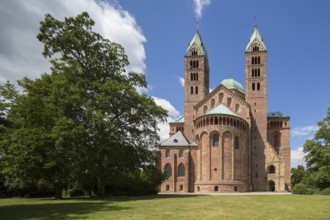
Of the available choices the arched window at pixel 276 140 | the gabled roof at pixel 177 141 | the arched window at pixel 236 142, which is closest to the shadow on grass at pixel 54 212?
the arched window at pixel 236 142

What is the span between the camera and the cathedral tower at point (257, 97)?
6357cm

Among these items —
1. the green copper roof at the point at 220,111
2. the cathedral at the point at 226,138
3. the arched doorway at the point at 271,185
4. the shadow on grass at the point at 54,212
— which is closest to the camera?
the shadow on grass at the point at 54,212

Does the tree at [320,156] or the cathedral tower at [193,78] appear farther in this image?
the cathedral tower at [193,78]

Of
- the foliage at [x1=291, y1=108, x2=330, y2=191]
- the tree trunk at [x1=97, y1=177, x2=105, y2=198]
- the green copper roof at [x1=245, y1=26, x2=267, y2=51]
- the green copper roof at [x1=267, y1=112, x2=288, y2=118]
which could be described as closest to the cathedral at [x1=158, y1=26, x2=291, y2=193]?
the green copper roof at [x1=245, y1=26, x2=267, y2=51]

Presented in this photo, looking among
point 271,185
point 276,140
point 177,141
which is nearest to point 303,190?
point 271,185

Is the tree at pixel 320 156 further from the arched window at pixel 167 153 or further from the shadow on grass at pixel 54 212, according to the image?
the shadow on grass at pixel 54 212

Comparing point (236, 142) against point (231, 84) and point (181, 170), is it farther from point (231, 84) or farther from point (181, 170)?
point (231, 84)

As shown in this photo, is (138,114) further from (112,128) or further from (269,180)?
(269,180)

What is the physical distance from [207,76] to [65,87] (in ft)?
155

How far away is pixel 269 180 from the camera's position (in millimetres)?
62406

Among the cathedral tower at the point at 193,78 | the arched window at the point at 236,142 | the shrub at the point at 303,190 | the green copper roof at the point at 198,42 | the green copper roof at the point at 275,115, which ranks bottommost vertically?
the shrub at the point at 303,190

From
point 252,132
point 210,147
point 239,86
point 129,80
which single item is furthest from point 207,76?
point 129,80

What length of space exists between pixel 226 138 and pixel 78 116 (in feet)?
102

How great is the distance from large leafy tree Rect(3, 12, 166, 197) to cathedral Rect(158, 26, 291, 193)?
17.5 meters
